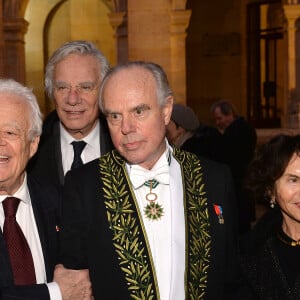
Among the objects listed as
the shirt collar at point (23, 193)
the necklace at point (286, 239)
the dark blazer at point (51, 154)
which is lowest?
the necklace at point (286, 239)

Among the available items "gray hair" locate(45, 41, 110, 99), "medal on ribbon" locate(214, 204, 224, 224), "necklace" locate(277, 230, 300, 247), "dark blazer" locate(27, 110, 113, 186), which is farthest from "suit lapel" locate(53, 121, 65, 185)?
"necklace" locate(277, 230, 300, 247)

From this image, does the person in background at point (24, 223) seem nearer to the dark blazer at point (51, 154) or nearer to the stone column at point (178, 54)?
the dark blazer at point (51, 154)

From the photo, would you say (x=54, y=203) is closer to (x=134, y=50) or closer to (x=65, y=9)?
(x=134, y=50)

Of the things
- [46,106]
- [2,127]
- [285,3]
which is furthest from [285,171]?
[46,106]

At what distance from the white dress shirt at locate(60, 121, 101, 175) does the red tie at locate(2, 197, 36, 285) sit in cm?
93

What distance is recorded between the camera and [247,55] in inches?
816

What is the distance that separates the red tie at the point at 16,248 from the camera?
312 cm

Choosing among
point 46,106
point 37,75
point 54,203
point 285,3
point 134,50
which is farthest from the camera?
point 37,75

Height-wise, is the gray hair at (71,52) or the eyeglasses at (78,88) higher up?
the gray hair at (71,52)

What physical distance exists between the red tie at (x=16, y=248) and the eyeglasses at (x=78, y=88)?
3.27 feet

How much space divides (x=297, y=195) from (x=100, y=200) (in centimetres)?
84

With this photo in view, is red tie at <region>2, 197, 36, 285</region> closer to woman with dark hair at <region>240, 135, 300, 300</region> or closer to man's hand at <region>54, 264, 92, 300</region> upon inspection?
man's hand at <region>54, 264, 92, 300</region>

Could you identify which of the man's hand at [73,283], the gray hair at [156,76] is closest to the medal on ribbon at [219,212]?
the gray hair at [156,76]

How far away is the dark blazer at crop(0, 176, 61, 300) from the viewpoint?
3045 mm
